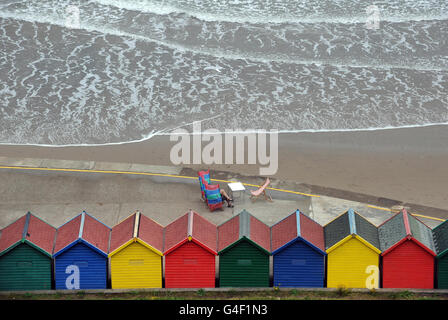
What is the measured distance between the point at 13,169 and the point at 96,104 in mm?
5922

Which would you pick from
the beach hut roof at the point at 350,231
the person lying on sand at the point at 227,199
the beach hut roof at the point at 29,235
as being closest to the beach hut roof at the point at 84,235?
the beach hut roof at the point at 29,235

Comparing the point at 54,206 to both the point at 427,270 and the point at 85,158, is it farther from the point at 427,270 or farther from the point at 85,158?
the point at 427,270

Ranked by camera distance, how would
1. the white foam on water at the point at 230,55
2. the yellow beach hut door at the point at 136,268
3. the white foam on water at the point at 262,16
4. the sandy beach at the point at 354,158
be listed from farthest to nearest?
the white foam on water at the point at 262,16, the white foam on water at the point at 230,55, the sandy beach at the point at 354,158, the yellow beach hut door at the point at 136,268

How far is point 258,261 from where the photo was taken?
41.4 ft

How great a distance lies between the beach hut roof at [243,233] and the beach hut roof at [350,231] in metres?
1.19

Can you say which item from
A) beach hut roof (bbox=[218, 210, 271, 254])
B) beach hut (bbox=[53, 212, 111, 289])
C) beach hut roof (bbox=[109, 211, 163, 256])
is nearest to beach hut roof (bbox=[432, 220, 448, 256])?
beach hut roof (bbox=[218, 210, 271, 254])

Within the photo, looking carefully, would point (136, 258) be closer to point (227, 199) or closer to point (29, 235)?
point (29, 235)

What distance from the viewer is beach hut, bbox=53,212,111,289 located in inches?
490

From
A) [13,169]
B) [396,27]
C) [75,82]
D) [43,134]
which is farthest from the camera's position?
[396,27]

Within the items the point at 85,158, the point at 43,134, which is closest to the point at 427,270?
the point at 85,158

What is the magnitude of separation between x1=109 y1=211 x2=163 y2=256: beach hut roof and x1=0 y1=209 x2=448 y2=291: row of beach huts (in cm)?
3

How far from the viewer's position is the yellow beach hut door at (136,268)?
12.6m

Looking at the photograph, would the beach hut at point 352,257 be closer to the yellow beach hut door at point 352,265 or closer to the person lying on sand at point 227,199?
the yellow beach hut door at point 352,265

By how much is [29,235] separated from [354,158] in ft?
35.3
